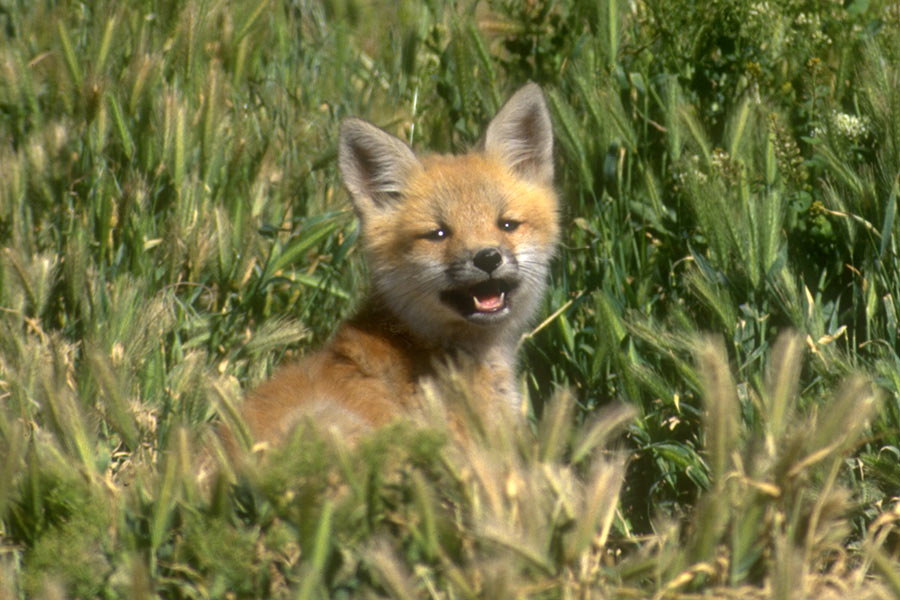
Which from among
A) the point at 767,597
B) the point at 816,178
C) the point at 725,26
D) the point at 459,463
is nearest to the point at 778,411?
the point at 767,597

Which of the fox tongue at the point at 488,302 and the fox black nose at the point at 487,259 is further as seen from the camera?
the fox tongue at the point at 488,302

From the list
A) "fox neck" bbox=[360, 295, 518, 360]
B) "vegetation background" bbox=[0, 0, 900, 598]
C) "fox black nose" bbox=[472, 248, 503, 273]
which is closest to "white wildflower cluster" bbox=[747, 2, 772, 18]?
"vegetation background" bbox=[0, 0, 900, 598]

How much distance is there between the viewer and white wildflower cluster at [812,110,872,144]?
4.62 metres

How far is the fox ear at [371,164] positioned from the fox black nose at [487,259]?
69 cm

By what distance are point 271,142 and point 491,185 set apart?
119 centimetres

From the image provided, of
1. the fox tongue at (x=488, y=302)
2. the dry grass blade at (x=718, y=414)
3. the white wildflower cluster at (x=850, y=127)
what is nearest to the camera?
the dry grass blade at (x=718, y=414)

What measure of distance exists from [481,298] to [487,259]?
24 centimetres

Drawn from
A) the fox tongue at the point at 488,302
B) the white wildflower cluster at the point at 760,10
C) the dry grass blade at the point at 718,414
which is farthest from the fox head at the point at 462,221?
the dry grass blade at the point at 718,414

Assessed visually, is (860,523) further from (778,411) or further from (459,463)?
(459,463)

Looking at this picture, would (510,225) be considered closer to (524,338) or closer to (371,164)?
(524,338)

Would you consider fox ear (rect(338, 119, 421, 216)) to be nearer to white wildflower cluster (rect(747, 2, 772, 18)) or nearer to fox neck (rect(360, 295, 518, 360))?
fox neck (rect(360, 295, 518, 360))

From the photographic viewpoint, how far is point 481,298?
496 centimetres

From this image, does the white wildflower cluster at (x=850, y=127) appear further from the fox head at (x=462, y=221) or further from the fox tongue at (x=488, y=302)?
the fox tongue at (x=488, y=302)

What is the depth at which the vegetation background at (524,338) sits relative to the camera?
9.31ft
